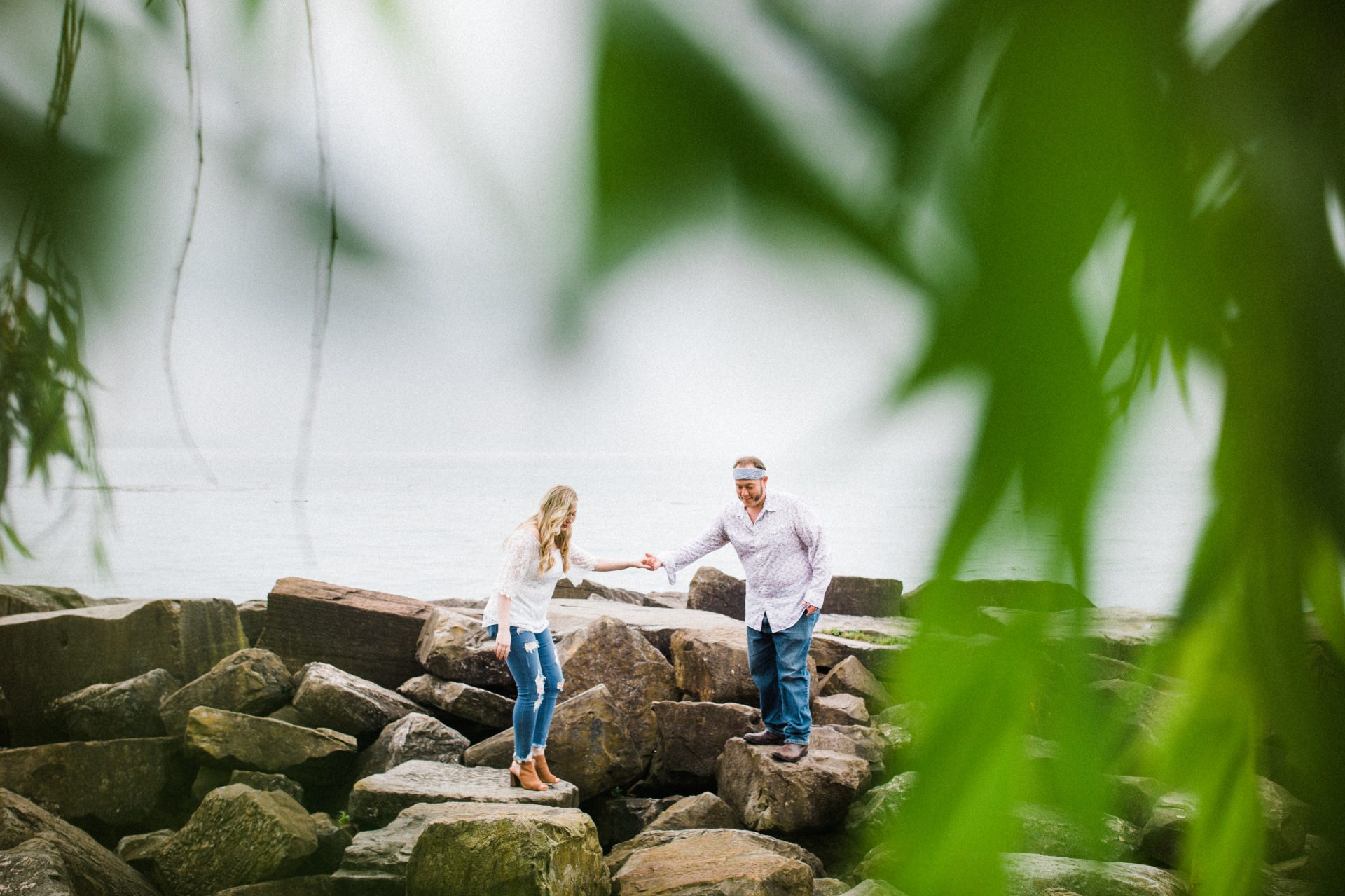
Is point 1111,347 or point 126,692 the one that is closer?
point 1111,347

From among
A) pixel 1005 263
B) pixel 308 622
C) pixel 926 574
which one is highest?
pixel 1005 263

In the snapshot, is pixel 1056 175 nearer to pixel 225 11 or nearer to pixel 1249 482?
pixel 1249 482

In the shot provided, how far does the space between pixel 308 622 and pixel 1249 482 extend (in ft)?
18.0

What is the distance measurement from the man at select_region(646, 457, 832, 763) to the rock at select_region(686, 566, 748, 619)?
8.16 ft

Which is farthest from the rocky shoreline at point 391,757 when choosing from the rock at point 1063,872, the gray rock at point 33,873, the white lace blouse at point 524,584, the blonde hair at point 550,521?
the rock at point 1063,872

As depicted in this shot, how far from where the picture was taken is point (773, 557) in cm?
378

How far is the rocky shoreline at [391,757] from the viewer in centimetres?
273

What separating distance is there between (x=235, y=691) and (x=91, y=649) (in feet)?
2.43

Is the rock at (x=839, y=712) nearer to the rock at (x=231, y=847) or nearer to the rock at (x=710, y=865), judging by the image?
the rock at (x=710, y=865)

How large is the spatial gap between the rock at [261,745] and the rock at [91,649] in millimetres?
787

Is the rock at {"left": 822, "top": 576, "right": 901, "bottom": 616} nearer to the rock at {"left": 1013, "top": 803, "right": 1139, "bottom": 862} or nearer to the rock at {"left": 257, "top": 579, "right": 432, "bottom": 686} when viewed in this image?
the rock at {"left": 257, "top": 579, "right": 432, "bottom": 686}

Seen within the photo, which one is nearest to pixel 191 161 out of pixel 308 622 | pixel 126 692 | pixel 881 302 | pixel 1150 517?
pixel 881 302

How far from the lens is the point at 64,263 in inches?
15.9

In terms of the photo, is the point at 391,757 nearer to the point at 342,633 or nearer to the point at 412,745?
the point at 412,745
